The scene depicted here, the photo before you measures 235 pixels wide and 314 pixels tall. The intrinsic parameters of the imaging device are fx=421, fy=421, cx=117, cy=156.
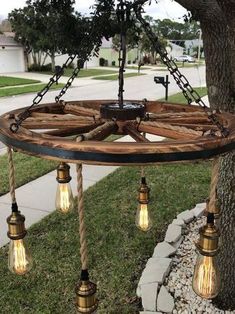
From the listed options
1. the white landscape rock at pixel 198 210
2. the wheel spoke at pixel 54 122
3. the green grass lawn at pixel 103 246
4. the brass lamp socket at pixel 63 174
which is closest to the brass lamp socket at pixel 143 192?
the green grass lawn at pixel 103 246

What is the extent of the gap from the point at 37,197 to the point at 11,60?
35.5 metres

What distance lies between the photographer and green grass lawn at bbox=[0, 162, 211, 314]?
4.17m

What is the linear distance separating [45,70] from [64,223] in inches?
1464

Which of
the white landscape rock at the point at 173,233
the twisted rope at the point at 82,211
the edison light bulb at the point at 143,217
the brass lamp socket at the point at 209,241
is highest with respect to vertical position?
the twisted rope at the point at 82,211

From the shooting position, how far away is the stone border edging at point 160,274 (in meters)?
3.89

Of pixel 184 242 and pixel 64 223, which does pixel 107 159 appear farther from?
pixel 64 223

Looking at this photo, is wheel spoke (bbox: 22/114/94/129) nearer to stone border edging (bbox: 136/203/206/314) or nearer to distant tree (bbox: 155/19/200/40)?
stone border edging (bbox: 136/203/206/314)

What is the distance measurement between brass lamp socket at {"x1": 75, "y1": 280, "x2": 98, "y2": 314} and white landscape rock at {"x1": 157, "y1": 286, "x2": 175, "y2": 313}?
2.45 m

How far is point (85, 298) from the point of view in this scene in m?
1.55

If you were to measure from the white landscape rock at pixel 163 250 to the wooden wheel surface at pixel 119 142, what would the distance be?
289 cm

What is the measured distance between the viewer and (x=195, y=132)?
1.62 m

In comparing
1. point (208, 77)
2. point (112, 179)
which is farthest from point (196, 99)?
point (112, 179)

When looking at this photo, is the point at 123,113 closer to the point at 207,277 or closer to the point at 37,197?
the point at 207,277

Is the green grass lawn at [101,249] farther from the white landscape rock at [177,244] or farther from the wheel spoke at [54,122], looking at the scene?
the wheel spoke at [54,122]
